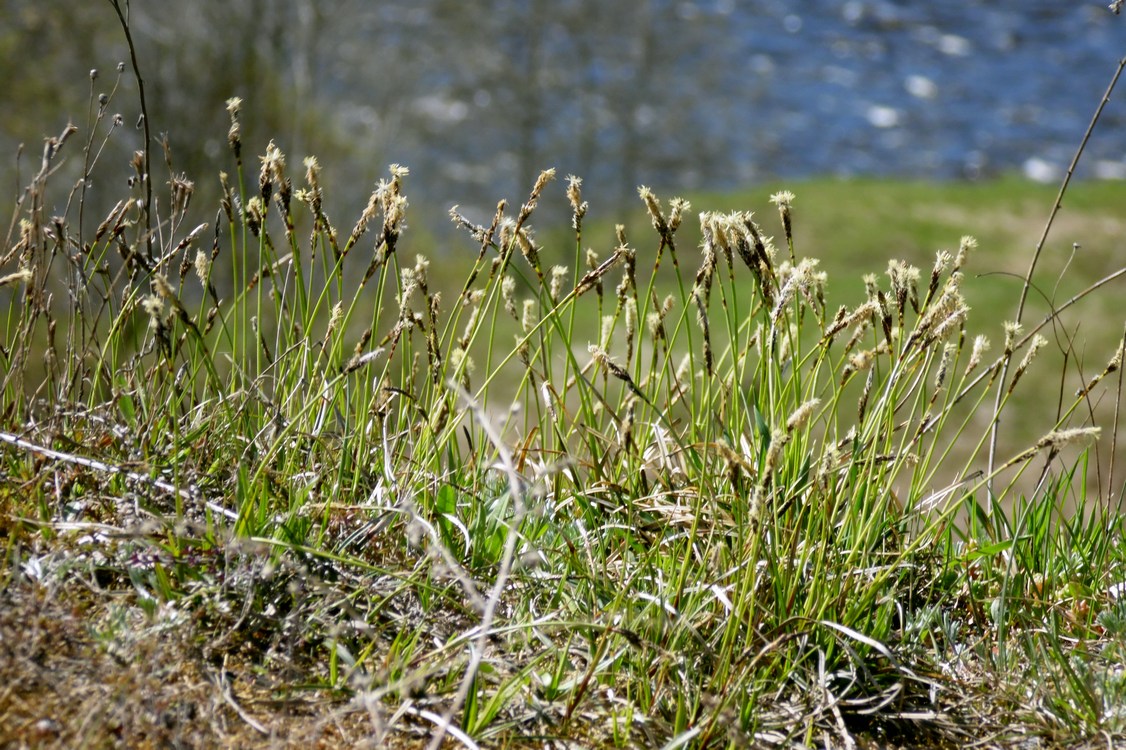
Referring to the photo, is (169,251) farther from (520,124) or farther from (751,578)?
(520,124)

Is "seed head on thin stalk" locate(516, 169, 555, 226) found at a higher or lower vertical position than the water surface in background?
lower

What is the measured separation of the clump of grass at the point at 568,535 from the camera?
151 centimetres

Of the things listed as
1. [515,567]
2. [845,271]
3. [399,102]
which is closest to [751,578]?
[515,567]

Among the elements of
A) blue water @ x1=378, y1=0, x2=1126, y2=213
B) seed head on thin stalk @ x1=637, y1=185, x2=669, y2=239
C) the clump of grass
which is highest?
blue water @ x1=378, y1=0, x2=1126, y2=213

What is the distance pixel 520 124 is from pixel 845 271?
8.08 m

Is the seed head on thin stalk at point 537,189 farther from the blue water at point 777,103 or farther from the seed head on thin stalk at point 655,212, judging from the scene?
the blue water at point 777,103

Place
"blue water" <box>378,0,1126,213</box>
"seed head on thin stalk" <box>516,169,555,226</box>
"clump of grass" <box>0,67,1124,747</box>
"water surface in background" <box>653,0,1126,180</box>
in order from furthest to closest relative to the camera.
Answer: "water surface in background" <box>653,0,1126,180</box> < "blue water" <box>378,0,1126,213</box> < "seed head on thin stalk" <box>516,169,555,226</box> < "clump of grass" <box>0,67,1124,747</box>

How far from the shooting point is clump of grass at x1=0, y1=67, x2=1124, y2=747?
151 cm

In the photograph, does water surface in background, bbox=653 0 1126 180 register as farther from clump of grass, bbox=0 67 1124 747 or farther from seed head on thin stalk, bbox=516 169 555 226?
seed head on thin stalk, bbox=516 169 555 226

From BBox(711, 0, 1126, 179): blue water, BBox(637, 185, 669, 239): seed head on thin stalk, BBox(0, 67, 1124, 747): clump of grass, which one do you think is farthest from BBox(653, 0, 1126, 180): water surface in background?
BBox(637, 185, 669, 239): seed head on thin stalk

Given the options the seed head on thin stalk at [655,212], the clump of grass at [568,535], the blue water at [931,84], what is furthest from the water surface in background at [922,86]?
the seed head on thin stalk at [655,212]

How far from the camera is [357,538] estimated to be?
1757 mm

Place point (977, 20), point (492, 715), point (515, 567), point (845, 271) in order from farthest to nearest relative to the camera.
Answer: point (977, 20)
point (845, 271)
point (515, 567)
point (492, 715)

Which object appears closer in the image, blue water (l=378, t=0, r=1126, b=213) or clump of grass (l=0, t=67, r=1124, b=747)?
clump of grass (l=0, t=67, r=1124, b=747)
